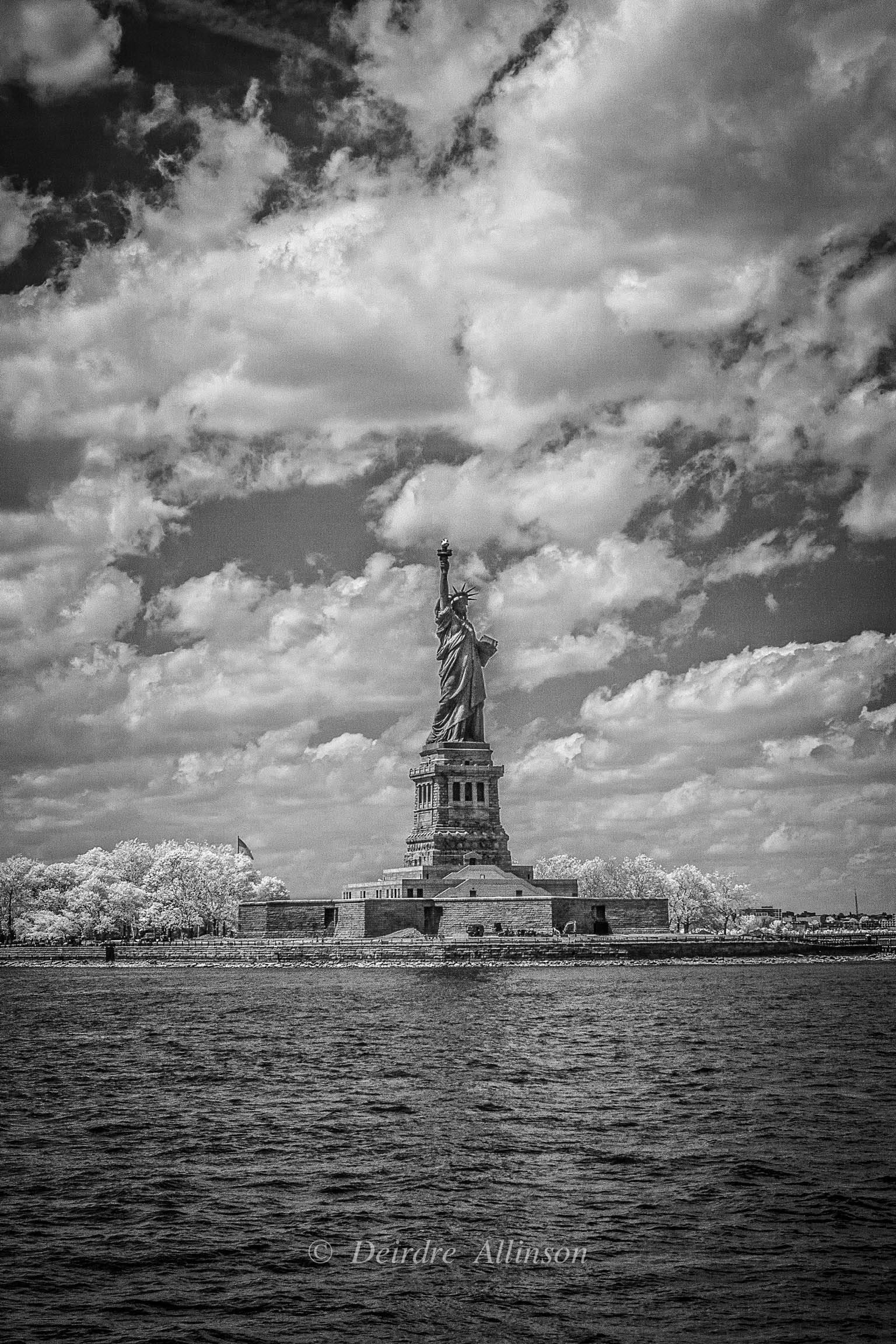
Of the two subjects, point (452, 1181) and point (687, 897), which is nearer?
point (452, 1181)

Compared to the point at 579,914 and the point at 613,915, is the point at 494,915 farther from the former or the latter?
the point at 613,915

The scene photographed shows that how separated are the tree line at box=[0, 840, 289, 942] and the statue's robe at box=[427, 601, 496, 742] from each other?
32701 mm

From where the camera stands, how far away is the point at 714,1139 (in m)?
31.1

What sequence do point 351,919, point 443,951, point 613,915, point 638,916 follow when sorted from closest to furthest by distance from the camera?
point 443,951 → point 351,919 → point 613,915 → point 638,916

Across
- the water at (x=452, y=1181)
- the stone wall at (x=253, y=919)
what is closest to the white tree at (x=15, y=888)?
the stone wall at (x=253, y=919)

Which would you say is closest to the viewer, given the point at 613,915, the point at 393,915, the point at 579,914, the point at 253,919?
the point at 393,915

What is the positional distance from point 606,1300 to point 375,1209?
652cm

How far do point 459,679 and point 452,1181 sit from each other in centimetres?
9651

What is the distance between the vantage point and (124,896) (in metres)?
142

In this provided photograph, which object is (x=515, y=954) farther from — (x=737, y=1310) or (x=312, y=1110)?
(x=737, y=1310)

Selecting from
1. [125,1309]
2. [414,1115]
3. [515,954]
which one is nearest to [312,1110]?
[414,1115]

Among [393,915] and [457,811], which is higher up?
[457,811]

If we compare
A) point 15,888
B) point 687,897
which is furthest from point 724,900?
point 15,888

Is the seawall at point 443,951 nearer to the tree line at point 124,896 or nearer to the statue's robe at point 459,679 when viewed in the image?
the tree line at point 124,896
